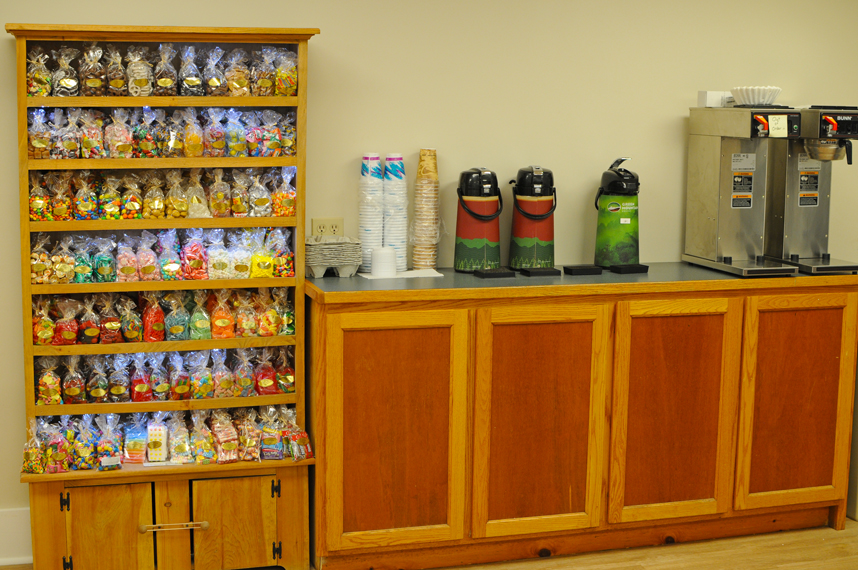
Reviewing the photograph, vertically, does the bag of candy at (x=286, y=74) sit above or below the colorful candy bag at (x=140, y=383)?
above

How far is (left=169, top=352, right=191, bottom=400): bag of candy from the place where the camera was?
9.69 feet

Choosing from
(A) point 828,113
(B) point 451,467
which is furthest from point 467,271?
(A) point 828,113

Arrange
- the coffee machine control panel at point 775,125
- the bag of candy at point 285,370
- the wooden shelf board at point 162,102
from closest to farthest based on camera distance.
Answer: the wooden shelf board at point 162,102
the bag of candy at point 285,370
the coffee machine control panel at point 775,125

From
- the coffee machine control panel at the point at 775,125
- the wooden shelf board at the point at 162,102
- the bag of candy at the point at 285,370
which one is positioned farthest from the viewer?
the coffee machine control panel at the point at 775,125

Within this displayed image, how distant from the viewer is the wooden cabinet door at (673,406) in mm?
3068

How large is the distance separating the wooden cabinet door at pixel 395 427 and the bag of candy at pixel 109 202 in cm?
82

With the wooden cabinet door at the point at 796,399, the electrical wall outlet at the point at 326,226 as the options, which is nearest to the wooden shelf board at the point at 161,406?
the electrical wall outlet at the point at 326,226

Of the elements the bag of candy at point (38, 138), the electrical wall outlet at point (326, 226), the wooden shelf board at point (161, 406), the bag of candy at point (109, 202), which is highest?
the bag of candy at point (38, 138)

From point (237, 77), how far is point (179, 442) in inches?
50.3

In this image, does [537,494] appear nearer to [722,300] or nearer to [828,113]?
[722,300]

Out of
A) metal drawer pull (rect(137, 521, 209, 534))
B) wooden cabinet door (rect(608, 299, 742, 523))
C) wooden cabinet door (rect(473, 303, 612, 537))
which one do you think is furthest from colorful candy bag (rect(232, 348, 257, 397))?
wooden cabinet door (rect(608, 299, 742, 523))

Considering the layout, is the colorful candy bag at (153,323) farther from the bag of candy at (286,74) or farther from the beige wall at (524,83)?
the bag of candy at (286,74)

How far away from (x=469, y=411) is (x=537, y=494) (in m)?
0.42

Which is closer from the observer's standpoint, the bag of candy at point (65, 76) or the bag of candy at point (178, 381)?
the bag of candy at point (65, 76)
